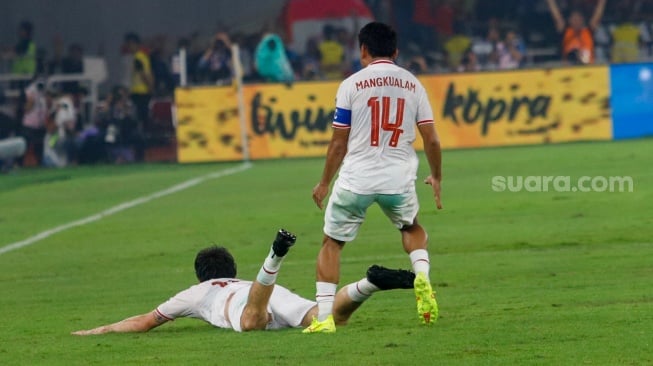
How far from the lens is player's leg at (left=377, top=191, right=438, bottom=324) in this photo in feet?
31.3

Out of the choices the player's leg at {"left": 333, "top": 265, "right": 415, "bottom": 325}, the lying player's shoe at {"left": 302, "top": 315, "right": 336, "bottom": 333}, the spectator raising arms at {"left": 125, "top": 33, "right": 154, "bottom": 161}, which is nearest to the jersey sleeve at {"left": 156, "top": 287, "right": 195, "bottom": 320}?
the lying player's shoe at {"left": 302, "top": 315, "right": 336, "bottom": 333}

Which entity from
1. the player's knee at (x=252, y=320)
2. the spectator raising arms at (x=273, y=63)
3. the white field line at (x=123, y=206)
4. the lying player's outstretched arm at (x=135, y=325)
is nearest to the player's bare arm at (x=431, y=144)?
the player's knee at (x=252, y=320)

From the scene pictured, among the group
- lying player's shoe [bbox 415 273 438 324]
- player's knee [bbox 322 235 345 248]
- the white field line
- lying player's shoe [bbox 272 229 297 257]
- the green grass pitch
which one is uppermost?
lying player's shoe [bbox 272 229 297 257]

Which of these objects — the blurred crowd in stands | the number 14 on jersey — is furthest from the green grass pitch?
the blurred crowd in stands

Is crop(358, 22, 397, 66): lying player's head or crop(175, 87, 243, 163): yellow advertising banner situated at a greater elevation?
crop(358, 22, 397, 66): lying player's head

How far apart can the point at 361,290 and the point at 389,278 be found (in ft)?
0.96

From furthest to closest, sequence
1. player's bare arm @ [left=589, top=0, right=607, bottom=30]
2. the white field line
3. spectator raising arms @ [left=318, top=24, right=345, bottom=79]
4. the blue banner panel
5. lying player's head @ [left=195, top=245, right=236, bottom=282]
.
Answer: player's bare arm @ [left=589, top=0, right=607, bottom=30] < spectator raising arms @ [left=318, top=24, right=345, bottom=79] < the blue banner panel < the white field line < lying player's head @ [left=195, top=245, right=236, bottom=282]

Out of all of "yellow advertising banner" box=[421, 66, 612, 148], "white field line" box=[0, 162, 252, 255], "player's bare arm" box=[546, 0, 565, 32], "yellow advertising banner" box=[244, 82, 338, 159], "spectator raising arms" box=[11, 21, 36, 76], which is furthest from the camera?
"player's bare arm" box=[546, 0, 565, 32]

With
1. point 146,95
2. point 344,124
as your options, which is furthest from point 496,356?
point 146,95

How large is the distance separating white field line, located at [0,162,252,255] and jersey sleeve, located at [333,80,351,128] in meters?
7.76

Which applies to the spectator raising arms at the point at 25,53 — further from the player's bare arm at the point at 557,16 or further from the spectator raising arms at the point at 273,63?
the player's bare arm at the point at 557,16

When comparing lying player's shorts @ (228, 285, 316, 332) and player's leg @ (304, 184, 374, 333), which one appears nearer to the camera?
player's leg @ (304, 184, 374, 333)

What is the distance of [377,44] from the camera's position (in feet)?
32.3

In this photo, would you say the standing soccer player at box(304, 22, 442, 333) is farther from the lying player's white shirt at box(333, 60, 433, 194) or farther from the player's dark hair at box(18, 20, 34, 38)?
the player's dark hair at box(18, 20, 34, 38)
